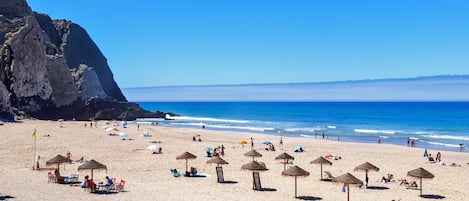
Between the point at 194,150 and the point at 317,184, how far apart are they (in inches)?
560

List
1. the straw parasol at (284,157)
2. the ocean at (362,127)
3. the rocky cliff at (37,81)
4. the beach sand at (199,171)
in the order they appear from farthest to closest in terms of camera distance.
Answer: the rocky cliff at (37,81) → the ocean at (362,127) → the straw parasol at (284,157) → the beach sand at (199,171)

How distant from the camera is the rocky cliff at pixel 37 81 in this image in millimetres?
66188

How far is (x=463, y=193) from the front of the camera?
20.1m

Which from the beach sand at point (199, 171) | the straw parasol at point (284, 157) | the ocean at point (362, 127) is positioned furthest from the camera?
the ocean at point (362, 127)

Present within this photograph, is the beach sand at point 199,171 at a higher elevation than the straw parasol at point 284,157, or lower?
lower

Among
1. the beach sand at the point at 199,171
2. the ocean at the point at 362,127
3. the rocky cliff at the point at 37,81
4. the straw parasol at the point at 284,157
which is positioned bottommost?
the beach sand at the point at 199,171

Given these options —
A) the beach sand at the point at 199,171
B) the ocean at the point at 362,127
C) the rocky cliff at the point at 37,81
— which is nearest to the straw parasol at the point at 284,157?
the beach sand at the point at 199,171

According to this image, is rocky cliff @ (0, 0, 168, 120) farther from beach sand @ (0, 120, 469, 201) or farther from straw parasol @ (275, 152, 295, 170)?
A: straw parasol @ (275, 152, 295, 170)

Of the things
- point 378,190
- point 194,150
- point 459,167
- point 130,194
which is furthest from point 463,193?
point 194,150

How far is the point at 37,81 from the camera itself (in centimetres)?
6800

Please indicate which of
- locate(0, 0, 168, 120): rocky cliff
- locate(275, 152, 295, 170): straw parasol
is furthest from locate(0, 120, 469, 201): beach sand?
locate(0, 0, 168, 120): rocky cliff

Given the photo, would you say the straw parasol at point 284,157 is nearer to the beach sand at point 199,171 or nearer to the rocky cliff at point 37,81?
the beach sand at point 199,171

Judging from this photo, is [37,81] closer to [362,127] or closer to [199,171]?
[362,127]

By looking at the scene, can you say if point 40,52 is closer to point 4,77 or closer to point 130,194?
point 4,77
